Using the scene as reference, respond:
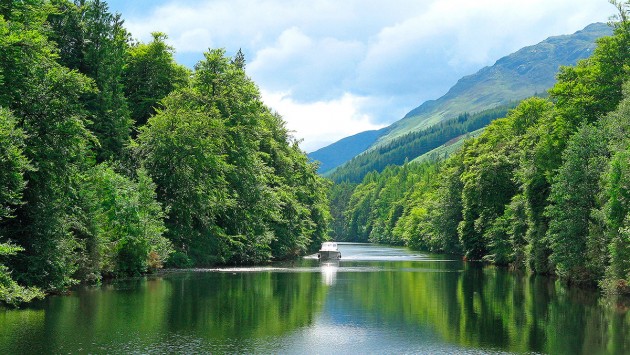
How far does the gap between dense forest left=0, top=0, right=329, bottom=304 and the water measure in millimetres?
3085

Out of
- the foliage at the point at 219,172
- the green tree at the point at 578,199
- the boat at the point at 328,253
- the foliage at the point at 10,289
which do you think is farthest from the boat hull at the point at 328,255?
the foliage at the point at 10,289

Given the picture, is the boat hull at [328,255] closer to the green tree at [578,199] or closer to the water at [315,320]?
the water at [315,320]

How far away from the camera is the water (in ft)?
69.6

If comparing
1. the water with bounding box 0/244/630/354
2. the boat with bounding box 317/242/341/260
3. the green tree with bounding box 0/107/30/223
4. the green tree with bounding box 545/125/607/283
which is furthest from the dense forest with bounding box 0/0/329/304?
the green tree with bounding box 545/125/607/283

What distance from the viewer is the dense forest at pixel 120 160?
100ft

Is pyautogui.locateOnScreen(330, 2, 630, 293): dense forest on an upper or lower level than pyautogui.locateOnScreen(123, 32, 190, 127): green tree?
lower

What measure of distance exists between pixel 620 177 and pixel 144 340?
26.1 metres

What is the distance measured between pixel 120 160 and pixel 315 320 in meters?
36.7

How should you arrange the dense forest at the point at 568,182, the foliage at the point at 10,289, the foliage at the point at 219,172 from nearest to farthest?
the foliage at the point at 10,289 < the dense forest at the point at 568,182 < the foliage at the point at 219,172

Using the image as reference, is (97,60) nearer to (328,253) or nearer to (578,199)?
(328,253)

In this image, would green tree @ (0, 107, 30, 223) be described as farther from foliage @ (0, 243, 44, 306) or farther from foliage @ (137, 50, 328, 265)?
foliage @ (137, 50, 328, 265)

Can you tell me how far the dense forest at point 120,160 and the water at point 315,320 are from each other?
10.1 feet

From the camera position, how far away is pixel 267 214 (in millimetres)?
71312

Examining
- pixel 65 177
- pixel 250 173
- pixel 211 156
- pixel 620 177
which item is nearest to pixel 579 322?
pixel 620 177
